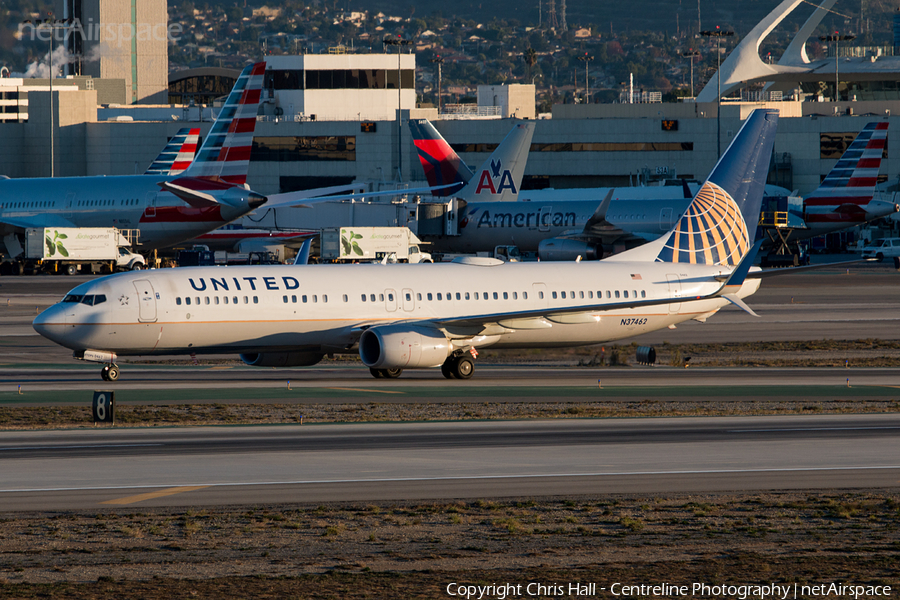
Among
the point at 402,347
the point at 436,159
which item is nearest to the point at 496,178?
the point at 436,159

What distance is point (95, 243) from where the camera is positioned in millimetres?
84938

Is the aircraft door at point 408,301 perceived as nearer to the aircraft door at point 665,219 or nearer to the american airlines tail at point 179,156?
the aircraft door at point 665,219

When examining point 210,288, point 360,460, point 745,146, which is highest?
point 745,146

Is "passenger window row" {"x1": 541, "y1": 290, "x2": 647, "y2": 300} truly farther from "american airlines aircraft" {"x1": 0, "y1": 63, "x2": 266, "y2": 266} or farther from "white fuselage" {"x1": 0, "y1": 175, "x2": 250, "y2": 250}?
"white fuselage" {"x1": 0, "y1": 175, "x2": 250, "y2": 250}

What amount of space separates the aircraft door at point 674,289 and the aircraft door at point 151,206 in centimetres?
4861

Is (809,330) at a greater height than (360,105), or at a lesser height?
lesser

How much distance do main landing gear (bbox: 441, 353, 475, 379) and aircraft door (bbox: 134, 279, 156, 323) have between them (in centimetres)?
935

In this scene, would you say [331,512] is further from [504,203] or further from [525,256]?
[525,256]

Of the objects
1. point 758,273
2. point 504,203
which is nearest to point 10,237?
point 504,203

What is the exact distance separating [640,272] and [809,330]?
15.1 meters

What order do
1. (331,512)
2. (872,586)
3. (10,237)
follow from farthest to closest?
(10,237), (331,512), (872,586)

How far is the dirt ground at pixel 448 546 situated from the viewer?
1485 centimetres

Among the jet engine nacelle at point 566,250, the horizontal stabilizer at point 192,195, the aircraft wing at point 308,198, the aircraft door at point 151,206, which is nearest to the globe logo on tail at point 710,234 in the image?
the aircraft wing at point 308,198

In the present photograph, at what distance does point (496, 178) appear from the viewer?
90438 millimetres
